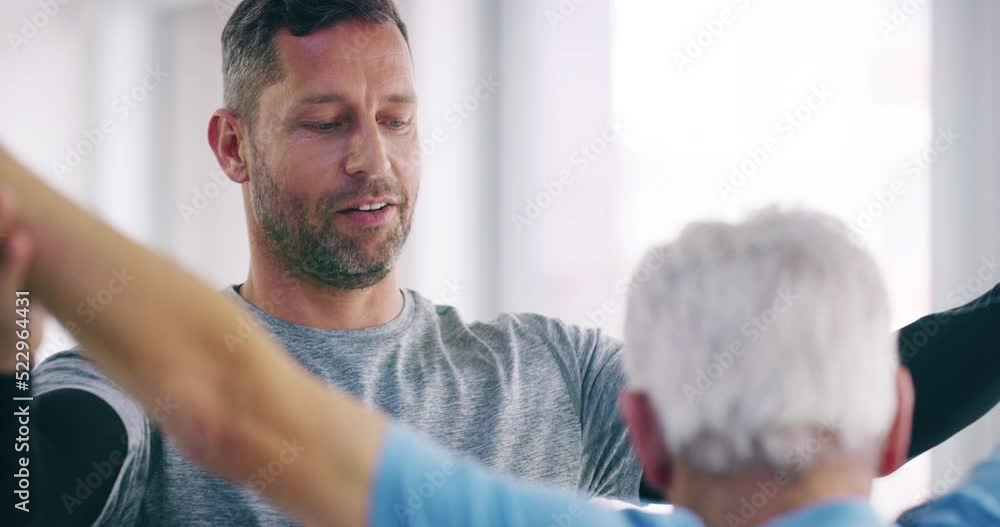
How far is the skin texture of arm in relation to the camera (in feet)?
1.29

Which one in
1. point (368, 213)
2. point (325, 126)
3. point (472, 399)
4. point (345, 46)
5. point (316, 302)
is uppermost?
point (345, 46)

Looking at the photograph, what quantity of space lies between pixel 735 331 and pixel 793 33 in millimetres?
1652

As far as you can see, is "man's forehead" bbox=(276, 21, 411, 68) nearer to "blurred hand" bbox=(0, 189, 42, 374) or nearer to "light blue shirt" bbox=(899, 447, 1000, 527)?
"blurred hand" bbox=(0, 189, 42, 374)

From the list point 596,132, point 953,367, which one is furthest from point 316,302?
point 596,132

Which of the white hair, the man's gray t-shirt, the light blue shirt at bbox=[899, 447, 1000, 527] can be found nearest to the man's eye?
the man's gray t-shirt

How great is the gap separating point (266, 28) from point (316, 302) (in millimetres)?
422

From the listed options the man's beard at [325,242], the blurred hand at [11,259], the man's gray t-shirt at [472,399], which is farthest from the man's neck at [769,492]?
the man's beard at [325,242]

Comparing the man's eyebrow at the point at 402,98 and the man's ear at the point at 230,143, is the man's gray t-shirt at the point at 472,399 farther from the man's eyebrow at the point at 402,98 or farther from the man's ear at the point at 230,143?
the man's eyebrow at the point at 402,98

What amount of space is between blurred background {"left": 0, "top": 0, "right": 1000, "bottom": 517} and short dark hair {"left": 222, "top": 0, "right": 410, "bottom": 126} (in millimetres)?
433

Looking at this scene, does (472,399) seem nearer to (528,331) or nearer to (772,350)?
(528,331)

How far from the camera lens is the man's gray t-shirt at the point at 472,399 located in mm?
1137

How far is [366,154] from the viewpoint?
4.35ft

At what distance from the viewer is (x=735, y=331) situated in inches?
20.6

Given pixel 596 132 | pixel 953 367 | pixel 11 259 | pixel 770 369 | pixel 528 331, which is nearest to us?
pixel 11 259
